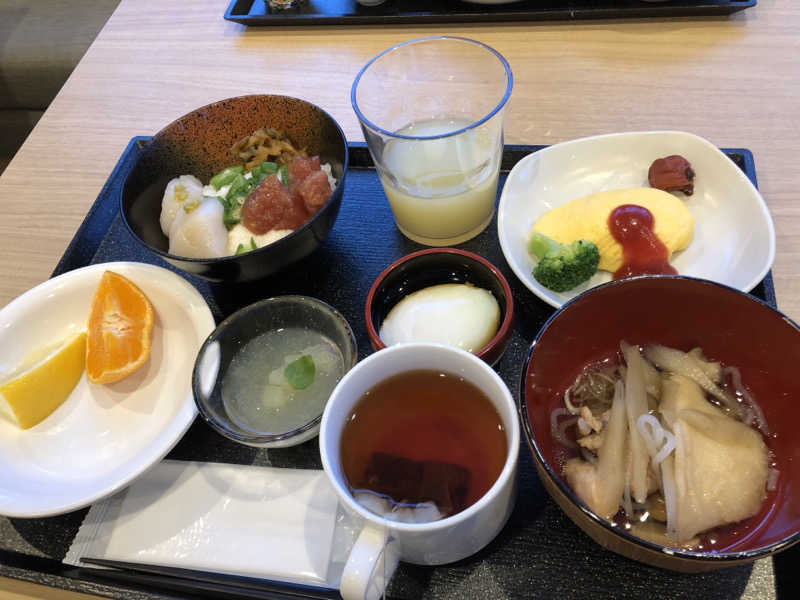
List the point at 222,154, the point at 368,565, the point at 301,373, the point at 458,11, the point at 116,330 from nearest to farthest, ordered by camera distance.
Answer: the point at 368,565 < the point at 301,373 < the point at 116,330 < the point at 222,154 < the point at 458,11

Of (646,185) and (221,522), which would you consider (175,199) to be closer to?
(221,522)

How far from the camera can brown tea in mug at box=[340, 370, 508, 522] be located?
2.82 ft

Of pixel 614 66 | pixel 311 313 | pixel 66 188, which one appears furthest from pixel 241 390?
pixel 614 66

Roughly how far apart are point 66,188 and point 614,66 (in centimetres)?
168

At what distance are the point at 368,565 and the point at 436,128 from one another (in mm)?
1010

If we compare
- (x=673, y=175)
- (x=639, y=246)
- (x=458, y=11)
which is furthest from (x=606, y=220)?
(x=458, y=11)

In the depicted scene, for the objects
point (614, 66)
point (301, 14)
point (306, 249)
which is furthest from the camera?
point (301, 14)

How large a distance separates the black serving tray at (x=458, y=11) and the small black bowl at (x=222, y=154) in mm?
726

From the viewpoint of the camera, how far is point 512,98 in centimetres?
168

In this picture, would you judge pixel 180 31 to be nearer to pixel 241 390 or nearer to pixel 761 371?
pixel 241 390

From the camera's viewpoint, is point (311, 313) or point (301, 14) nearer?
point (311, 313)

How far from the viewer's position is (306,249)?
122 cm

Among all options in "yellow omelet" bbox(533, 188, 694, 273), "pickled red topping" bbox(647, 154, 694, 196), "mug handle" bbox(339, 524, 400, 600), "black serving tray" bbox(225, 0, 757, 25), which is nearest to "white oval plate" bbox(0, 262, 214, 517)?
"mug handle" bbox(339, 524, 400, 600)

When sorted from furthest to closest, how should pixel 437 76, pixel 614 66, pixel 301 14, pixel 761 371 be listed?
pixel 301 14
pixel 614 66
pixel 437 76
pixel 761 371
